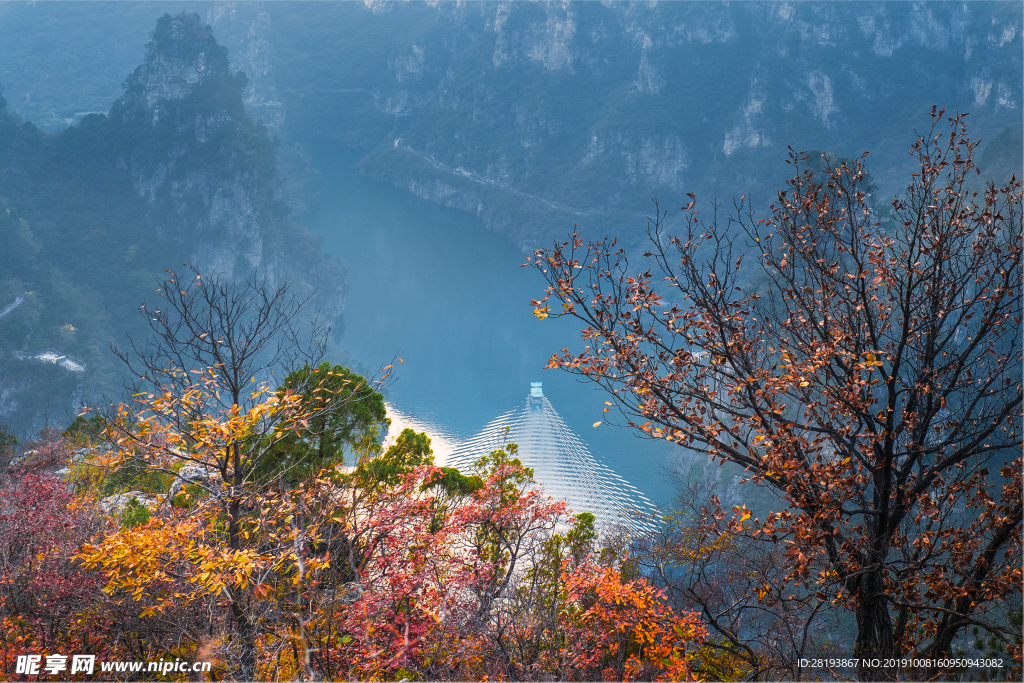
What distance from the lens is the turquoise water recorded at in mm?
40438

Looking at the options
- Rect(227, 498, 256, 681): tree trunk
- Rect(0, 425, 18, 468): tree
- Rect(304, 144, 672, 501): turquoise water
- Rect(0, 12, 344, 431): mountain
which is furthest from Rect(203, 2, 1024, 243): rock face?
Rect(227, 498, 256, 681): tree trunk

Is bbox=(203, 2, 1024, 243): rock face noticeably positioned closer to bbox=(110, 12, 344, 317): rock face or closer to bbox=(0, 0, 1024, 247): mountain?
bbox=(0, 0, 1024, 247): mountain

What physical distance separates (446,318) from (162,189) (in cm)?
3038

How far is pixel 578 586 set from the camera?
8891 millimetres

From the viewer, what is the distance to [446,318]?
202 ft

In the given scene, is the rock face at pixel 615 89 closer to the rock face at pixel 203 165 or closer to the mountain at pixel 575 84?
the mountain at pixel 575 84

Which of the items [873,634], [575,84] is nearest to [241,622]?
[873,634]

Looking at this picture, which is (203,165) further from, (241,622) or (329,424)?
(241,622)

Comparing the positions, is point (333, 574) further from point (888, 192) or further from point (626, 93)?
point (626, 93)

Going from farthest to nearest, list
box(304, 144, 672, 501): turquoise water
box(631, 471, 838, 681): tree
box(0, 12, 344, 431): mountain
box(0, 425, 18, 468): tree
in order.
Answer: box(0, 12, 344, 431): mountain, box(304, 144, 672, 501): turquoise water, box(0, 425, 18, 468): tree, box(631, 471, 838, 681): tree

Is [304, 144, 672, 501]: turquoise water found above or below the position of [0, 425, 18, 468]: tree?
above

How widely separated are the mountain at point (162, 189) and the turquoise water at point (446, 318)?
8059 mm

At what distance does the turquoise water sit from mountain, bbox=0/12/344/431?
8.06 m

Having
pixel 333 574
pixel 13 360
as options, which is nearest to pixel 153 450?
pixel 333 574
